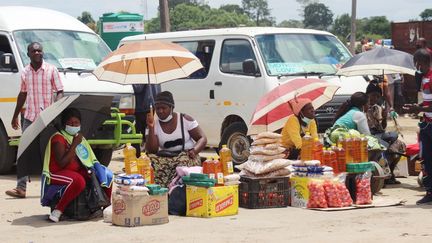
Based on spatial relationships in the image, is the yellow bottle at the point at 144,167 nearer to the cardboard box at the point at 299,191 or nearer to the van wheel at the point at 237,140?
the cardboard box at the point at 299,191

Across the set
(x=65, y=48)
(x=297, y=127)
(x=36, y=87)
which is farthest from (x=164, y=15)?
(x=297, y=127)

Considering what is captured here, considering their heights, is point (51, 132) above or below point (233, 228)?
above

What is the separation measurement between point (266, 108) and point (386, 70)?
2.31 metres

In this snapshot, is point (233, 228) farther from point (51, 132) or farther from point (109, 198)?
point (51, 132)

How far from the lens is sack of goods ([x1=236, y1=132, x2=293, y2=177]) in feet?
33.7

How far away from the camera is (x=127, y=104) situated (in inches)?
554

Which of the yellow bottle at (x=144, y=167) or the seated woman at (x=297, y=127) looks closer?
the yellow bottle at (x=144, y=167)

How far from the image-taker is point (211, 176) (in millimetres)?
9773

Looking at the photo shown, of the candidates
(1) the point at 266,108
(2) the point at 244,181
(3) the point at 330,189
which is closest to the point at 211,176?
(2) the point at 244,181

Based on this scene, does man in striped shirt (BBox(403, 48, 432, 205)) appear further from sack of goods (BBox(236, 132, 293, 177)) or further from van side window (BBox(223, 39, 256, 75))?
van side window (BBox(223, 39, 256, 75))

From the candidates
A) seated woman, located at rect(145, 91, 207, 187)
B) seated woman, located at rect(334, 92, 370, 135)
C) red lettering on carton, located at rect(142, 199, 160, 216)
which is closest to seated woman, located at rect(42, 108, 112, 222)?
red lettering on carton, located at rect(142, 199, 160, 216)

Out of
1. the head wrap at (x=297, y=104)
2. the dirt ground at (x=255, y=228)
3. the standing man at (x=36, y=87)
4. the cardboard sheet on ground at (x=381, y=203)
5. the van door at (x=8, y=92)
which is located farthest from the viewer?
the van door at (x=8, y=92)

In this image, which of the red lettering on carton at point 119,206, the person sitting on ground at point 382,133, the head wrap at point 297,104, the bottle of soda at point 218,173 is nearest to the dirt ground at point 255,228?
the red lettering on carton at point 119,206

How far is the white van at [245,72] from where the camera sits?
13930 millimetres
